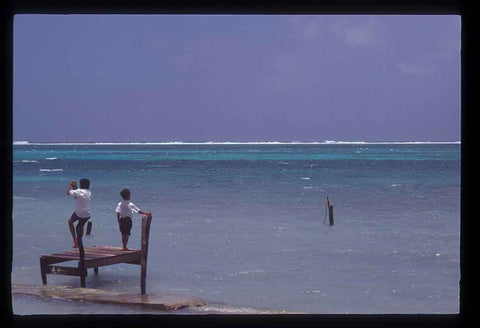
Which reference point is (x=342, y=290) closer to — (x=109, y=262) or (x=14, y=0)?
(x=109, y=262)

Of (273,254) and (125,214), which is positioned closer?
(125,214)

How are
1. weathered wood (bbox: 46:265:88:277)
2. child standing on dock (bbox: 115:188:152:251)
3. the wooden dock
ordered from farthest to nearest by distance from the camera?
1. child standing on dock (bbox: 115:188:152:251)
2. weathered wood (bbox: 46:265:88:277)
3. the wooden dock

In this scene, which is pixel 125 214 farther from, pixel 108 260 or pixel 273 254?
pixel 273 254

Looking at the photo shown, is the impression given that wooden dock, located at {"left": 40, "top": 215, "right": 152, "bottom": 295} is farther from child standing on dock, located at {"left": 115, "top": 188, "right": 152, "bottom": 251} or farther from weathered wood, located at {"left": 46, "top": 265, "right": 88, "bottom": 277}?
child standing on dock, located at {"left": 115, "top": 188, "right": 152, "bottom": 251}

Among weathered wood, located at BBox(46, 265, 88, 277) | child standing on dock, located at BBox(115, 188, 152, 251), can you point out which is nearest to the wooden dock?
weathered wood, located at BBox(46, 265, 88, 277)

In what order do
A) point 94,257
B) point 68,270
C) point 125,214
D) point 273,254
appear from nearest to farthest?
point 94,257, point 68,270, point 125,214, point 273,254

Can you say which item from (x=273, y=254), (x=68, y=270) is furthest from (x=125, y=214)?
(x=273, y=254)

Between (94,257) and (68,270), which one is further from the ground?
(94,257)

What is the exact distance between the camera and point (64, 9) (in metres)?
4.82

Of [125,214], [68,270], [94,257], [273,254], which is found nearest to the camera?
[94,257]

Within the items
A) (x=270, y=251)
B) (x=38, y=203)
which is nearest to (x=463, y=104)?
(x=270, y=251)

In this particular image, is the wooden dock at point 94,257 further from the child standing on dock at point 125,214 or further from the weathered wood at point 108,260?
the child standing on dock at point 125,214

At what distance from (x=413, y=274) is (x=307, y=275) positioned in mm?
2156

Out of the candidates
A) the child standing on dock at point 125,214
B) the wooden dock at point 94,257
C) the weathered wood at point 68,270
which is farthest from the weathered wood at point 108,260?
the child standing on dock at point 125,214
